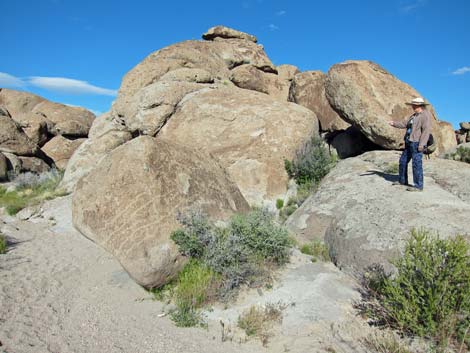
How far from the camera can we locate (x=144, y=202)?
21.3ft

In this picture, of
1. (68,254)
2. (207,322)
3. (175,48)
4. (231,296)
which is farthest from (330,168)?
(175,48)

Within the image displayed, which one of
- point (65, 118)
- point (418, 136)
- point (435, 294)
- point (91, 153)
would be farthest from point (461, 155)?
point (65, 118)

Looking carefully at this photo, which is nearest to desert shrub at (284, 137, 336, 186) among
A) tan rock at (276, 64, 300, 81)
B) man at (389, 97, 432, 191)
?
man at (389, 97, 432, 191)

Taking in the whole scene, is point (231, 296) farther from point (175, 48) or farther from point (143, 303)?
point (175, 48)

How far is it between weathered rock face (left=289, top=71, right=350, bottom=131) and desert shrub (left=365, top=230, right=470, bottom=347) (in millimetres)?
7360

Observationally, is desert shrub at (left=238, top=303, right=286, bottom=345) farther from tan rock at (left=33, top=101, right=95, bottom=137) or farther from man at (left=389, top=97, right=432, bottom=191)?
tan rock at (left=33, top=101, right=95, bottom=137)

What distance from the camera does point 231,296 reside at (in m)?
5.79

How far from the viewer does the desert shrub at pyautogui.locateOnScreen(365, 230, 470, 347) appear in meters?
4.43

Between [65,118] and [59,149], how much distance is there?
2.58 meters

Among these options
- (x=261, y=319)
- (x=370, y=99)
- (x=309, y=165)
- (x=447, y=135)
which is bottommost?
(x=261, y=319)

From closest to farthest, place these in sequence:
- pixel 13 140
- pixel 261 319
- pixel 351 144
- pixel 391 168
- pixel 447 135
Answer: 1. pixel 261 319
2. pixel 391 168
3. pixel 351 144
4. pixel 447 135
5. pixel 13 140

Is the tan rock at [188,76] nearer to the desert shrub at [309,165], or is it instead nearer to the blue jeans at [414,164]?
the desert shrub at [309,165]

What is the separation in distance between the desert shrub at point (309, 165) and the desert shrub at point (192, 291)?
4783 millimetres

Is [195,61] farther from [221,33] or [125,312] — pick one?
[125,312]
